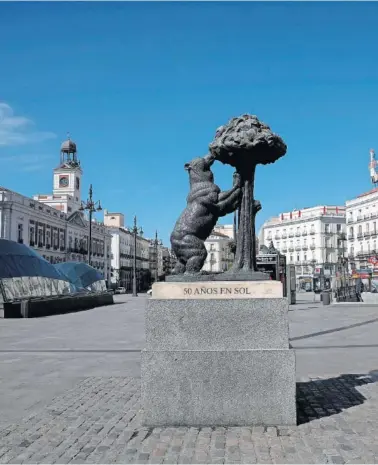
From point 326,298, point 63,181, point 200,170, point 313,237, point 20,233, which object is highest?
point 63,181

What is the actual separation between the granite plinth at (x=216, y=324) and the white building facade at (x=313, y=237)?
3099 inches

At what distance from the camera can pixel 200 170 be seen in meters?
6.45

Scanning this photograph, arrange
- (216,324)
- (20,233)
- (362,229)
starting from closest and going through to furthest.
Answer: (216,324), (20,233), (362,229)

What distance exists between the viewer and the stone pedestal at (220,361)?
5262 mm

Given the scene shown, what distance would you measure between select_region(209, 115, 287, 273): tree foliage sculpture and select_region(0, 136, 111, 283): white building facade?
49680 millimetres

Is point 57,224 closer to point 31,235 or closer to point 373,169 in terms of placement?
point 31,235

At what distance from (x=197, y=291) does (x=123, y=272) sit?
94.7 metres

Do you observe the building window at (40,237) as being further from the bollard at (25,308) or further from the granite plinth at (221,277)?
the granite plinth at (221,277)

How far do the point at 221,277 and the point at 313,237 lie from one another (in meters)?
85.5

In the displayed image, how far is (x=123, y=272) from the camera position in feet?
325

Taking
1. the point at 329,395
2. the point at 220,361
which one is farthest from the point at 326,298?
the point at 220,361

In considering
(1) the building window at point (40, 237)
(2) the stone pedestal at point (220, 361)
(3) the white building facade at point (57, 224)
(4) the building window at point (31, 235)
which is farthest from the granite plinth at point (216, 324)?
(1) the building window at point (40, 237)

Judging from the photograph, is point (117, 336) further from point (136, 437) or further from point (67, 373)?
point (136, 437)

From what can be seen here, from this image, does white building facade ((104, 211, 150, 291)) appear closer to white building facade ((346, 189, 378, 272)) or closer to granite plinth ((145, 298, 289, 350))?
white building facade ((346, 189, 378, 272))
